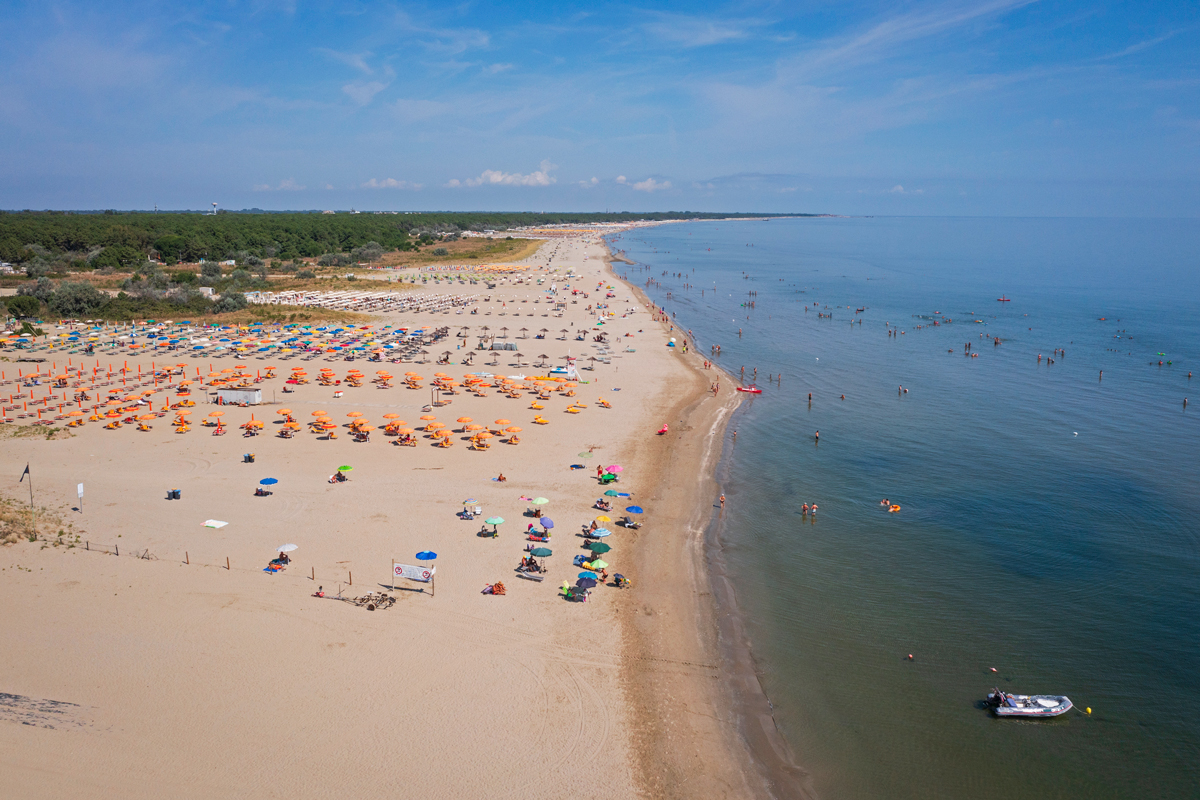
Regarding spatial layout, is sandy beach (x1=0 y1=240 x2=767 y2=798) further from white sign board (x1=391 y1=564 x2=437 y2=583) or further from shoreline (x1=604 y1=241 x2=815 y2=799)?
white sign board (x1=391 y1=564 x2=437 y2=583)

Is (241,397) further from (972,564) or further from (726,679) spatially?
(972,564)

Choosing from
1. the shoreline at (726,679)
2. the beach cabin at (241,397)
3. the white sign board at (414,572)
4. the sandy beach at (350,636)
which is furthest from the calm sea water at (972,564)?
the beach cabin at (241,397)

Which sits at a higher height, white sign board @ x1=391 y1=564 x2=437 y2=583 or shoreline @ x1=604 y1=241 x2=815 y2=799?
white sign board @ x1=391 y1=564 x2=437 y2=583

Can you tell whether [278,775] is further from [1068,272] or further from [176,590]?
[1068,272]

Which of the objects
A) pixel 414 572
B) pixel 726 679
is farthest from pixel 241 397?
pixel 726 679

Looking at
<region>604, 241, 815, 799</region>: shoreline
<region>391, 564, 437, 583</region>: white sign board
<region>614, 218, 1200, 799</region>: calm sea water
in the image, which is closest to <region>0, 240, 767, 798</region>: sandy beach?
<region>604, 241, 815, 799</region>: shoreline

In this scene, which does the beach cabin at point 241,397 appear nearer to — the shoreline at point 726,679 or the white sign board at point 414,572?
the white sign board at point 414,572

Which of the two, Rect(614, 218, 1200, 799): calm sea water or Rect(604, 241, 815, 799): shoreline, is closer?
Rect(604, 241, 815, 799): shoreline
